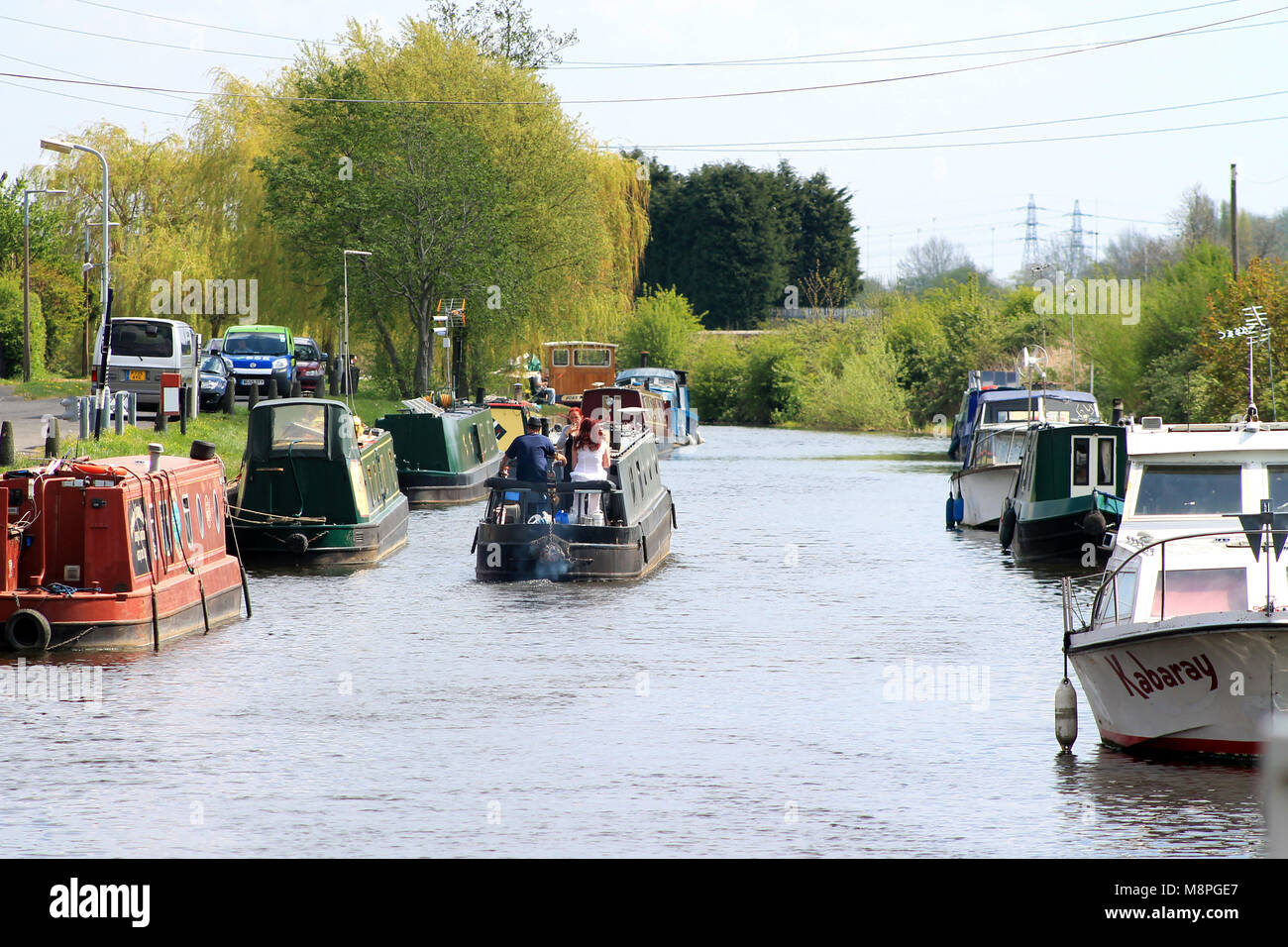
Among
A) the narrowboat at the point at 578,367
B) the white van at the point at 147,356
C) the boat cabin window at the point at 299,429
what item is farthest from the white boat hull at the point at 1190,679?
the narrowboat at the point at 578,367

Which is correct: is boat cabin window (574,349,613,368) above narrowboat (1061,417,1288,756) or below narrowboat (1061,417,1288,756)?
above

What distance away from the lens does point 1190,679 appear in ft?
38.3

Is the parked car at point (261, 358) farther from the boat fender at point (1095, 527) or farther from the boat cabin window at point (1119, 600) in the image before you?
the boat cabin window at point (1119, 600)

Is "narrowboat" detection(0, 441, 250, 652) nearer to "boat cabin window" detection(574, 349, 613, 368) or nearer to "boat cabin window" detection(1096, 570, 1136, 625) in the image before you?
"boat cabin window" detection(1096, 570, 1136, 625)

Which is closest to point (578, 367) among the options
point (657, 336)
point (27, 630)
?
point (657, 336)

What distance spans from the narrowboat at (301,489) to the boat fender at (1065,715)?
1418 cm

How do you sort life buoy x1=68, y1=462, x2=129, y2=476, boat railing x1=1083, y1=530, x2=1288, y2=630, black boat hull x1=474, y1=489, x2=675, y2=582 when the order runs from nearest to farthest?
boat railing x1=1083, y1=530, x2=1288, y2=630
life buoy x1=68, y1=462, x2=129, y2=476
black boat hull x1=474, y1=489, x2=675, y2=582

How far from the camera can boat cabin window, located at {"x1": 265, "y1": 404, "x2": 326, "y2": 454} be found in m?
24.7

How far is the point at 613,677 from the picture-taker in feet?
52.9

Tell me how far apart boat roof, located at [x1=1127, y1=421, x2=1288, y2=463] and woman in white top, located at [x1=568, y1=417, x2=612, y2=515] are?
776 centimetres

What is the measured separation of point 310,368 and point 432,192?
668 cm

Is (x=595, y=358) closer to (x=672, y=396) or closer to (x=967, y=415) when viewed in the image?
(x=672, y=396)

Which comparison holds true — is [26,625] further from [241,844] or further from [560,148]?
[560,148]

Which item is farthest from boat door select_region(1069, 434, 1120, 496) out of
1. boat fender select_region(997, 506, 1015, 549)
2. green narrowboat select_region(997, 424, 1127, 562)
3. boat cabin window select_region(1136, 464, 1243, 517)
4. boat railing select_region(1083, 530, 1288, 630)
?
boat railing select_region(1083, 530, 1288, 630)
